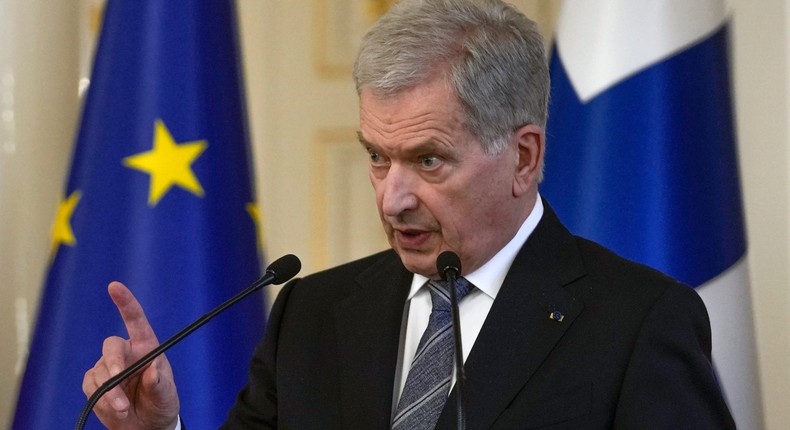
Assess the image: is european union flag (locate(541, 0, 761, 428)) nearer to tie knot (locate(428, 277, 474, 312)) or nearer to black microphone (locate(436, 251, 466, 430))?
tie knot (locate(428, 277, 474, 312))

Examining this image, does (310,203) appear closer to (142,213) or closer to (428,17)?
(142,213)

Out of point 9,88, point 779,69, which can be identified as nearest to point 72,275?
point 9,88

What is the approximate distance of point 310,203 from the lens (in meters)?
3.58

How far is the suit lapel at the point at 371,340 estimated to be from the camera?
156 cm

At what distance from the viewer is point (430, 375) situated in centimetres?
→ 153

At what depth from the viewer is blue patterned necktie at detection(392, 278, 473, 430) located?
59.4 inches

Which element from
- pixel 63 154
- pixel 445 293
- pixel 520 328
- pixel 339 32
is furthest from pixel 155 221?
pixel 339 32

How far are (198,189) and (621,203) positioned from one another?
2.80 ft

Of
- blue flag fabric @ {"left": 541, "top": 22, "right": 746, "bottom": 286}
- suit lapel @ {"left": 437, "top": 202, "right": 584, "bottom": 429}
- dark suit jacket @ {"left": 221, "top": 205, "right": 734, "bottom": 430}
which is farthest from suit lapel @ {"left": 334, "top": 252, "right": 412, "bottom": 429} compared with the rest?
blue flag fabric @ {"left": 541, "top": 22, "right": 746, "bottom": 286}

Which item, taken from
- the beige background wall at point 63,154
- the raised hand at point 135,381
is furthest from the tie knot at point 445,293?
the beige background wall at point 63,154

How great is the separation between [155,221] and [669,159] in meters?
1.02

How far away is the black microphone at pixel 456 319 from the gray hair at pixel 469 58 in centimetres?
18

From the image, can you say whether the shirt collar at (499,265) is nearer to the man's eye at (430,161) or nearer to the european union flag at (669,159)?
the man's eye at (430,161)

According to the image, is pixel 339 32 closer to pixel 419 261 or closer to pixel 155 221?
pixel 155 221
